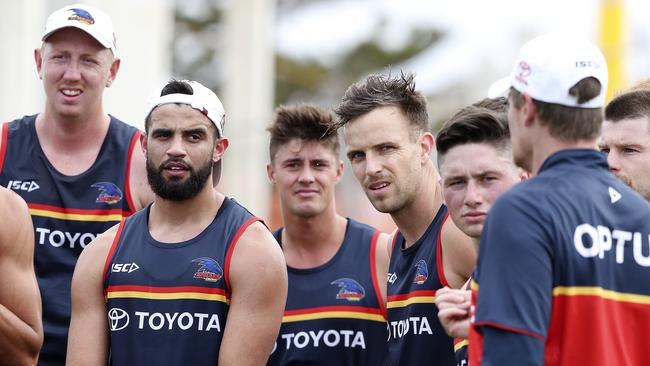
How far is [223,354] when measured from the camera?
19.3 feet

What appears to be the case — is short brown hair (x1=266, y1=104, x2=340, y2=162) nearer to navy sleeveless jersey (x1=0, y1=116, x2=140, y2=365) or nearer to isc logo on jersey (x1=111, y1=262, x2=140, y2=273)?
navy sleeveless jersey (x1=0, y1=116, x2=140, y2=365)

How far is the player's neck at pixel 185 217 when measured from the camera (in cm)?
625

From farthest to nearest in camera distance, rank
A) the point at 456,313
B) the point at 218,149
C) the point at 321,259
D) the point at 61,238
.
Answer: the point at 321,259 < the point at 61,238 < the point at 218,149 < the point at 456,313

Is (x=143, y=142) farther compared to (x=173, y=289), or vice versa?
(x=143, y=142)

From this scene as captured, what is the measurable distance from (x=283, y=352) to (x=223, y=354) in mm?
1474

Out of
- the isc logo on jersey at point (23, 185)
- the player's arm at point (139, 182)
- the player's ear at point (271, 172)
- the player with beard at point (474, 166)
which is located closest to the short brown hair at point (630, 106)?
the player with beard at point (474, 166)

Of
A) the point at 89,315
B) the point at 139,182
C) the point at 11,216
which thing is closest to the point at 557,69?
the point at 11,216

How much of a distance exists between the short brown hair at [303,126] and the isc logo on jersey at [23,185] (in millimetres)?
1732

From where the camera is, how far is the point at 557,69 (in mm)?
4180

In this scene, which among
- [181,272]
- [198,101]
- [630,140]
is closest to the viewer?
[630,140]

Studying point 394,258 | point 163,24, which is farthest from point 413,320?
point 163,24

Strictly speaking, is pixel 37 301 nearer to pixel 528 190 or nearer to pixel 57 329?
pixel 57 329

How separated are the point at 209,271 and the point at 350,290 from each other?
1614mm

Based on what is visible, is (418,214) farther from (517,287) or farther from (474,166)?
(517,287)
